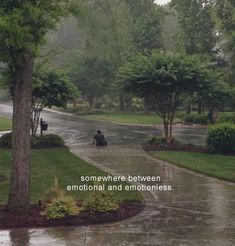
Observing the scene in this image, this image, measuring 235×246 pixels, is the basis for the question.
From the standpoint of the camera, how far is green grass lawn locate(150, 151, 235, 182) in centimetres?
1795

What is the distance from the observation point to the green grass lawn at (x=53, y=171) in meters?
14.4

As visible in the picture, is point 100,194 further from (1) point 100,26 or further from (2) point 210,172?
(1) point 100,26

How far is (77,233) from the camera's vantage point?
10102 millimetres

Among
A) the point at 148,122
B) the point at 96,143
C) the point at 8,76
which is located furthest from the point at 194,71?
the point at 148,122

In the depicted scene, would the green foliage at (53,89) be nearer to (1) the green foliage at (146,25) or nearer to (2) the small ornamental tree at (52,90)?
(2) the small ornamental tree at (52,90)

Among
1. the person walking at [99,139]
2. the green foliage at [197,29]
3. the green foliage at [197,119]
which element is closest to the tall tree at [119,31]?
the green foliage at [197,29]

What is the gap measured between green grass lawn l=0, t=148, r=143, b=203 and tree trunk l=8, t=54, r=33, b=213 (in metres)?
2.01

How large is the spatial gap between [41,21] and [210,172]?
957cm

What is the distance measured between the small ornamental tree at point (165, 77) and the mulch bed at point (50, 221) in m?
14.0

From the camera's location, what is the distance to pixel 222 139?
2391cm

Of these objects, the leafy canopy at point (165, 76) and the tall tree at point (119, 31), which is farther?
the tall tree at point (119, 31)

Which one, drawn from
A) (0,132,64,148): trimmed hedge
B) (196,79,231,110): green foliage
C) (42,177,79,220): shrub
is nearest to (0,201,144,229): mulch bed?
(42,177,79,220): shrub

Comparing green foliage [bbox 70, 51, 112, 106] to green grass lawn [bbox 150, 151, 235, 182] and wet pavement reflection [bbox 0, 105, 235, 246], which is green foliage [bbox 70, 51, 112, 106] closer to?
green grass lawn [bbox 150, 151, 235, 182]

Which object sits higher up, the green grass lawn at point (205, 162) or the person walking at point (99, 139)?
the person walking at point (99, 139)
